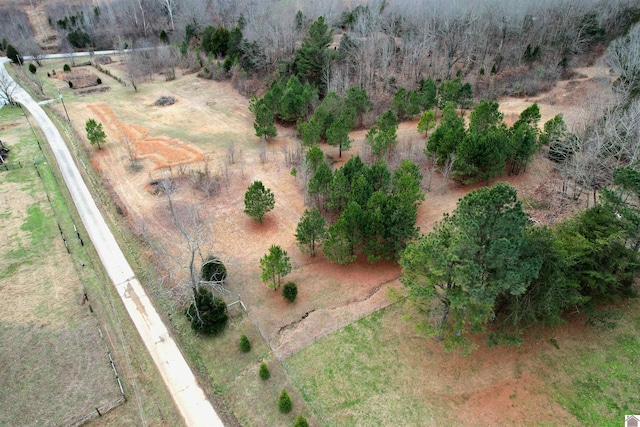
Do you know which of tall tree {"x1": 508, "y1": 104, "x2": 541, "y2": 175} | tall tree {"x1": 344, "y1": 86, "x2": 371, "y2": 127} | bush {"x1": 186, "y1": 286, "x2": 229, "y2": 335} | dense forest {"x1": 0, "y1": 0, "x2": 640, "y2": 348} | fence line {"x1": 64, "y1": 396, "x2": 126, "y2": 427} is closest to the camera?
fence line {"x1": 64, "y1": 396, "x2": 126, "y2": 427}

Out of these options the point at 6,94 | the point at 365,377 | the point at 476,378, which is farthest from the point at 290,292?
the point at 6,94

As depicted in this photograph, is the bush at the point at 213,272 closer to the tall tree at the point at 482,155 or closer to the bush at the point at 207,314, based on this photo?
the bush at the point at 207,314

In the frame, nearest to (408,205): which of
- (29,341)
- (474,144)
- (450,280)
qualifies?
(450,280)

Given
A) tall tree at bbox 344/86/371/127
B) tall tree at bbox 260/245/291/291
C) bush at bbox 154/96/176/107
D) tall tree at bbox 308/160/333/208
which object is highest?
tall tree at bbox 344/86/371/127

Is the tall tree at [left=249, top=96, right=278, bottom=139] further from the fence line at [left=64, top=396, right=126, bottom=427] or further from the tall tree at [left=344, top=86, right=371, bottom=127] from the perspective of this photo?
the fence line at [left=64, top=396, right=126, bottom=427]

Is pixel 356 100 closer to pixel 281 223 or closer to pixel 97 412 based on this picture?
pixel 281 223

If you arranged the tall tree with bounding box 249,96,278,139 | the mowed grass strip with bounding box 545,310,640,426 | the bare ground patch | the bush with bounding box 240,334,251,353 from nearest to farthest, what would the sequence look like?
the mowed grass strip with bounding box 545,310,640,426 < the bare ground patch < the bush with bounding box 240,334,251,353 < the tall tree with bounding box 249,96,278,139

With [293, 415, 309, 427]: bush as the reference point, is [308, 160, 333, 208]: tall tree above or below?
above

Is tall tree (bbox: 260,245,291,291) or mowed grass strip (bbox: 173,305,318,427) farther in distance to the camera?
tall tree (bbox: 260,245,291,291)

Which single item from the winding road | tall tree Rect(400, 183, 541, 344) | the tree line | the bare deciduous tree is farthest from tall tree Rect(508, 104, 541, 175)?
the bare deciduous tree
